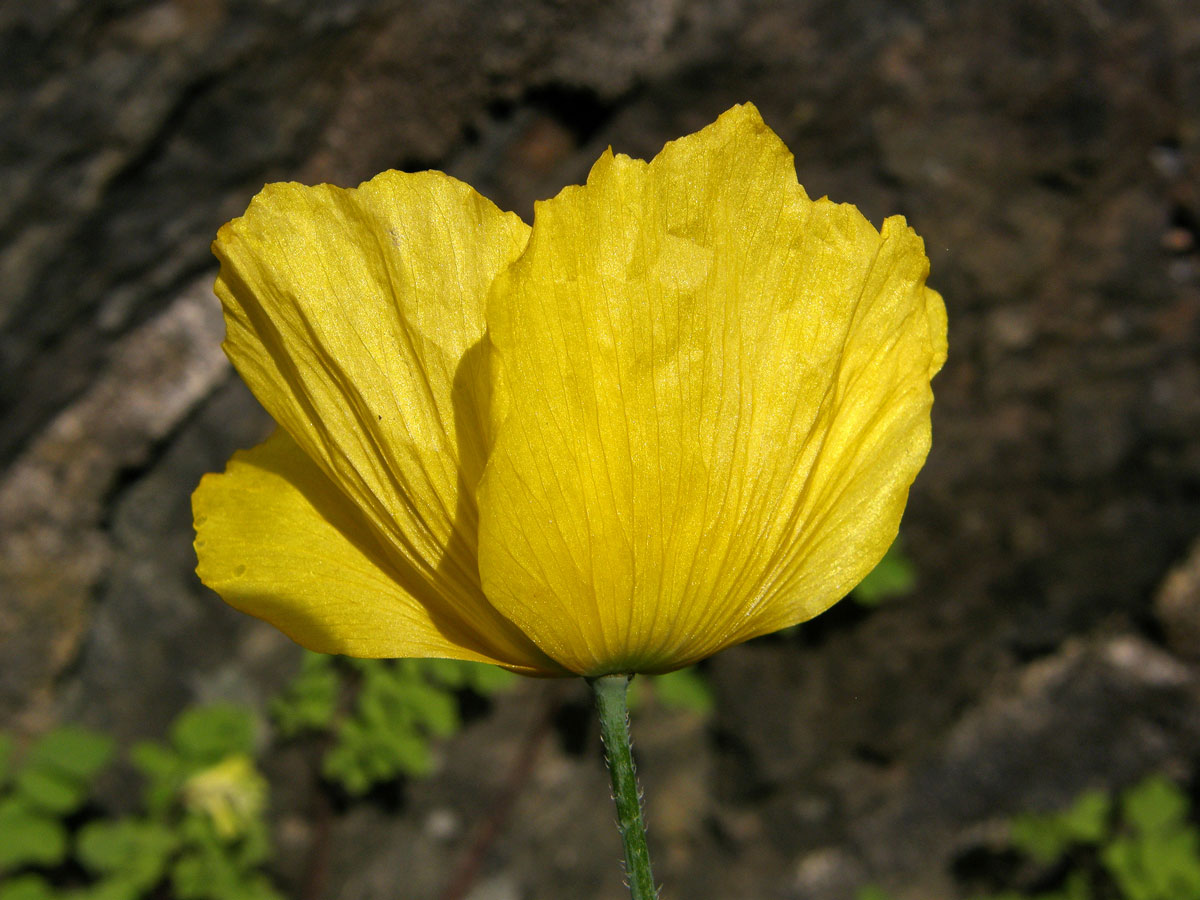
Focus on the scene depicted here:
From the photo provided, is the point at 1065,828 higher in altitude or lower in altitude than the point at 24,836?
lower

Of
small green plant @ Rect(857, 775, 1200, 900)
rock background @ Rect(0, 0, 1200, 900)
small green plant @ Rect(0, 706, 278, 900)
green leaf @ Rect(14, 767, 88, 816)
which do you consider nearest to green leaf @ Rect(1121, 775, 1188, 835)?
small green plant @ Rect(857, 775, 1200, 900)

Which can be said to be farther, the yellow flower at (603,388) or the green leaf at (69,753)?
the green leaf at (69,753)

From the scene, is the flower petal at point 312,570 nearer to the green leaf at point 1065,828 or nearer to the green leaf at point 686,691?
the green leaf at point 686,691

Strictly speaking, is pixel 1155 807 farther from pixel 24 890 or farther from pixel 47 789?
pixel 24 890

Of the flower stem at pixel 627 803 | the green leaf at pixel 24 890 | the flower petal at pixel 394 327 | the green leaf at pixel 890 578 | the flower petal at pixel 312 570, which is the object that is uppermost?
the flower petal at pixel 394 327

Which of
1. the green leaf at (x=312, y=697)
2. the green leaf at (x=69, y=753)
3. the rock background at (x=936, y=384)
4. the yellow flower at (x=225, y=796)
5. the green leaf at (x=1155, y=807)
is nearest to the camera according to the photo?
the rock background at (x=936, y=384)

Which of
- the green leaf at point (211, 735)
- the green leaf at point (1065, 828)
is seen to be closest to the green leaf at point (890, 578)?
the green leaf at point (1065, 828)


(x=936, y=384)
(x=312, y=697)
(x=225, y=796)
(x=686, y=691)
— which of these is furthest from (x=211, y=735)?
(x=936, y=384)
